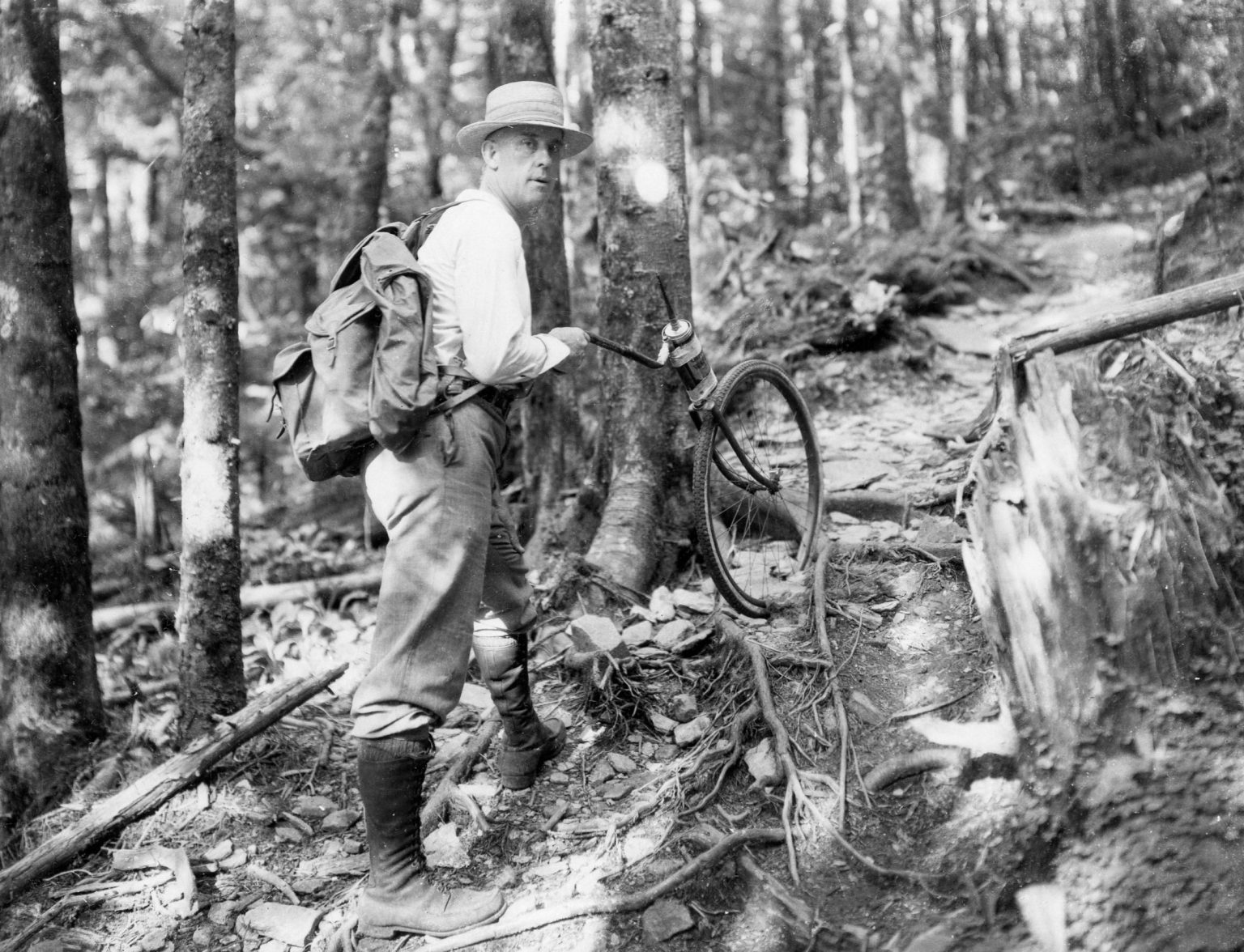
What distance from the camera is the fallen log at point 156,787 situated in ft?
14.4

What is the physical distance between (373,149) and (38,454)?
729 cm

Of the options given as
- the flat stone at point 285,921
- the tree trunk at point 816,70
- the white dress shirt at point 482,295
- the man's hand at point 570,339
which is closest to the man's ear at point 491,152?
the white dress shirt at point 482,295

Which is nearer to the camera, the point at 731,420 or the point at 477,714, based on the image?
the point at 477,714

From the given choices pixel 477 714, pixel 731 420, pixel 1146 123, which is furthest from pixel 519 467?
pixel 1146 123

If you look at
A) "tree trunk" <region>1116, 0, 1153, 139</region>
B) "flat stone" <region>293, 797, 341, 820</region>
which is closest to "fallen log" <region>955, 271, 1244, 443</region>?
"flat stone" <region>293, 797, 341, 820</region>

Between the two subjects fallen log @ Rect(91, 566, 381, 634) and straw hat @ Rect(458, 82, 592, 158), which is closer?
straw hat @ Rect(458, 82, 592, 158)

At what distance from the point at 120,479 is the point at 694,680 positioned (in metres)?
10.3

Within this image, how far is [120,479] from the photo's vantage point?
499 inches

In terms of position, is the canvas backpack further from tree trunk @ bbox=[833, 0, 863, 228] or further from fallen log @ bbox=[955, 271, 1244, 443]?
tree trunk @ bbox=[833, 0, 863, 228]

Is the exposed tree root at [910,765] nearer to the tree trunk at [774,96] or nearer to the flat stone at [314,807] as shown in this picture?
the flat stone at [314,807]

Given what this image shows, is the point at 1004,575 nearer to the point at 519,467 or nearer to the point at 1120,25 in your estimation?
the point at 519,467

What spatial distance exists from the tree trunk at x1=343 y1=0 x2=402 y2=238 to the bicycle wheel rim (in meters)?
7.00

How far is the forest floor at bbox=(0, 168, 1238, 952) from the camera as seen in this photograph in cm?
351

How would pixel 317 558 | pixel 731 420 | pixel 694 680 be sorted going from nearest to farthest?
pixel 694 680, pixel 731 420, pixel 317 558
